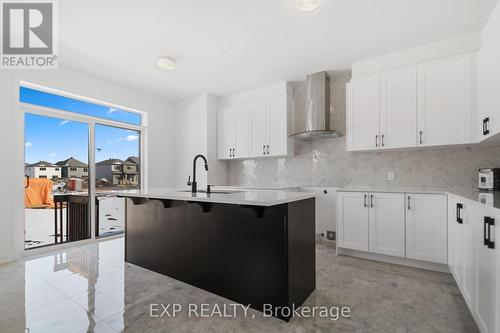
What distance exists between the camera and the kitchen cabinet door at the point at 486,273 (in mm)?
1270

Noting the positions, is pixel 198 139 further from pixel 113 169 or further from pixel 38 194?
pixel 38 194

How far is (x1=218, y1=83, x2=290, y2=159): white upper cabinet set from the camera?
4160mm

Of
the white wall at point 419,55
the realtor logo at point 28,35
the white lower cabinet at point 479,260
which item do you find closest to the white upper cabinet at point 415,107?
the white wall at point 419,55

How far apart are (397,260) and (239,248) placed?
2.19 metres

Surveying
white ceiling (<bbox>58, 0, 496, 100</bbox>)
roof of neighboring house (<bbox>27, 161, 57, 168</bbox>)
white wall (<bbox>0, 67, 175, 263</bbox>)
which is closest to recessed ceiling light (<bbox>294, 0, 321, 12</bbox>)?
white ceiling (<bbox>58, 0, 496, 100</bbox>)

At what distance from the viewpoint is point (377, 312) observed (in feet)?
6.14

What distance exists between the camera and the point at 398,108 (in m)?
3.05

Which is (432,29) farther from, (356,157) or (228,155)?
(228,155)

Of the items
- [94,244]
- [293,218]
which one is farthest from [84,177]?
[293,218]

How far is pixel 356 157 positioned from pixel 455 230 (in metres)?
1.70

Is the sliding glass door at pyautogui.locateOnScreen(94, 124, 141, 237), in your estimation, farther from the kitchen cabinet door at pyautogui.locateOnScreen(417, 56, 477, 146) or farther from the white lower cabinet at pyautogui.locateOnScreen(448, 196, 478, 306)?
the kitchen cabinet door at pyautogui.locateOnScreen(417, 56, 477, 146)

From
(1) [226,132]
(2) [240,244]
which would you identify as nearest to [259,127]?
(1) [226,132]

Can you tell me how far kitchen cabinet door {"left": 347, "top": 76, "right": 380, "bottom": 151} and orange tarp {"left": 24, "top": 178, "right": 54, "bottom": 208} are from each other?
469 cm

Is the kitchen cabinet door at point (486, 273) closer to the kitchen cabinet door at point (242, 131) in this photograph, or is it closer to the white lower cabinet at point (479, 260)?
the white lower cabinet at point (479, 260)
